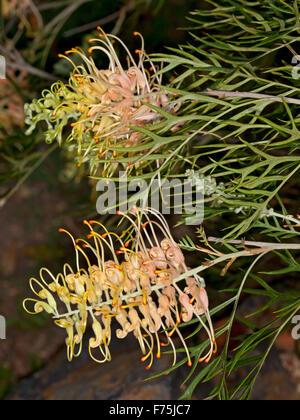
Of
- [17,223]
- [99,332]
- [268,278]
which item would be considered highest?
[99,332]

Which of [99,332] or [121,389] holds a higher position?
[99,332]

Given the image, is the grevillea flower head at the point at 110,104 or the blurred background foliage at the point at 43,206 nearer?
the grevillea flower head at the point at 110,104

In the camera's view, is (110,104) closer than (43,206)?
Yes

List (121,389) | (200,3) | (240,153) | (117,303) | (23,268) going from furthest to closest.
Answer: (23,268)
(200,3)
(121,389)
(240,153)
(117,303)

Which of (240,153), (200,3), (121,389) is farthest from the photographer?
(200,3)

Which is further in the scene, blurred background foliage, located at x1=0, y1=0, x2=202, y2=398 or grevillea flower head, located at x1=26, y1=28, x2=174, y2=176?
blurred background foliage, located at x1=0, y1=0, x2=202, y2=398

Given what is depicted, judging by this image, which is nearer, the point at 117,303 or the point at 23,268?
the point at 117,303

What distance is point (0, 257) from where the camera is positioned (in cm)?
183

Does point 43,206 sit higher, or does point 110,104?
point 110,104

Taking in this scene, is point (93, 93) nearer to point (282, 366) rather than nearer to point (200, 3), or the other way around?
point (282, 366)

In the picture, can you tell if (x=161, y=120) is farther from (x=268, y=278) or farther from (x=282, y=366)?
(x=282, y=366)

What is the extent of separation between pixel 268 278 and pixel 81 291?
2.25ft

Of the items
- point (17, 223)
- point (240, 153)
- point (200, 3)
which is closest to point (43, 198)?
point (17, 223)

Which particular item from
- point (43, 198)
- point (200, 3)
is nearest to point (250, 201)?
point (200, 3)
